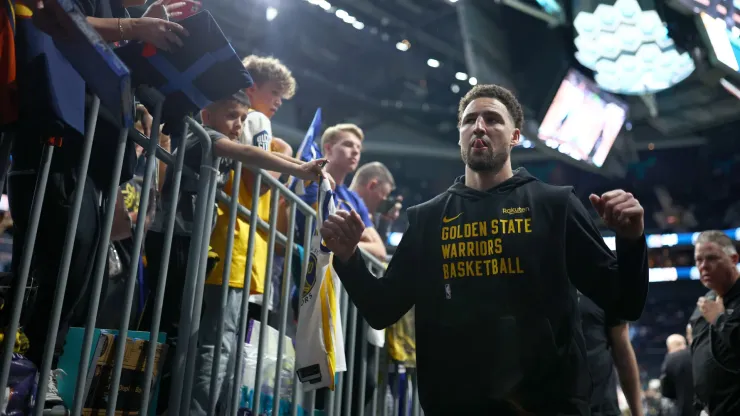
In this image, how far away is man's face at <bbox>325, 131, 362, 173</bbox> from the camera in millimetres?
4551

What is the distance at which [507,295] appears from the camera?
2107 mm

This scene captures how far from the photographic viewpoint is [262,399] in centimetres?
306

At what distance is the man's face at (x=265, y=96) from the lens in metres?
3.99

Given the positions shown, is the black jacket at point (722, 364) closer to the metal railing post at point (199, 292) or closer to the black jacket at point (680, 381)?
the black jacket at point (680, 381)

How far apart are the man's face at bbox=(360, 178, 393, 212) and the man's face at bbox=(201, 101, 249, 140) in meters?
1.95

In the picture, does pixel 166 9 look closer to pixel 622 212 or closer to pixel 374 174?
pixel 622 212

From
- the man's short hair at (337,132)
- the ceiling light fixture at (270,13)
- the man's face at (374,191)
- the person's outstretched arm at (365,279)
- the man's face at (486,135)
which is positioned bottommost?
the person's outstretched arm at (365,279)

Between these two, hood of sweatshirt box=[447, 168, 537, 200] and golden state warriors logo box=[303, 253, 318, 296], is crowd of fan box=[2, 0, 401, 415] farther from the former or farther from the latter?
hood of sweatshirt box=[447, 168, 537, 200]

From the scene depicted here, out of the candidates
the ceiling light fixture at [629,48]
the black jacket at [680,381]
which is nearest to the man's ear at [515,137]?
the black jacket at [680,381]

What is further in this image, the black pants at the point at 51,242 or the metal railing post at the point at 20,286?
the black pants at the point at 51,242

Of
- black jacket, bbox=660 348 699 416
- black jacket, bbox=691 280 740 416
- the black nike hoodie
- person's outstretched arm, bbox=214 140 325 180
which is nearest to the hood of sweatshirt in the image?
the black nike hoodie

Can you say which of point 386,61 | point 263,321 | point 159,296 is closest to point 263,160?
point 263,321

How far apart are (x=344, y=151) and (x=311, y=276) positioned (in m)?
1.82

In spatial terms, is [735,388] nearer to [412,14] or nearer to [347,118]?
[412,14]
